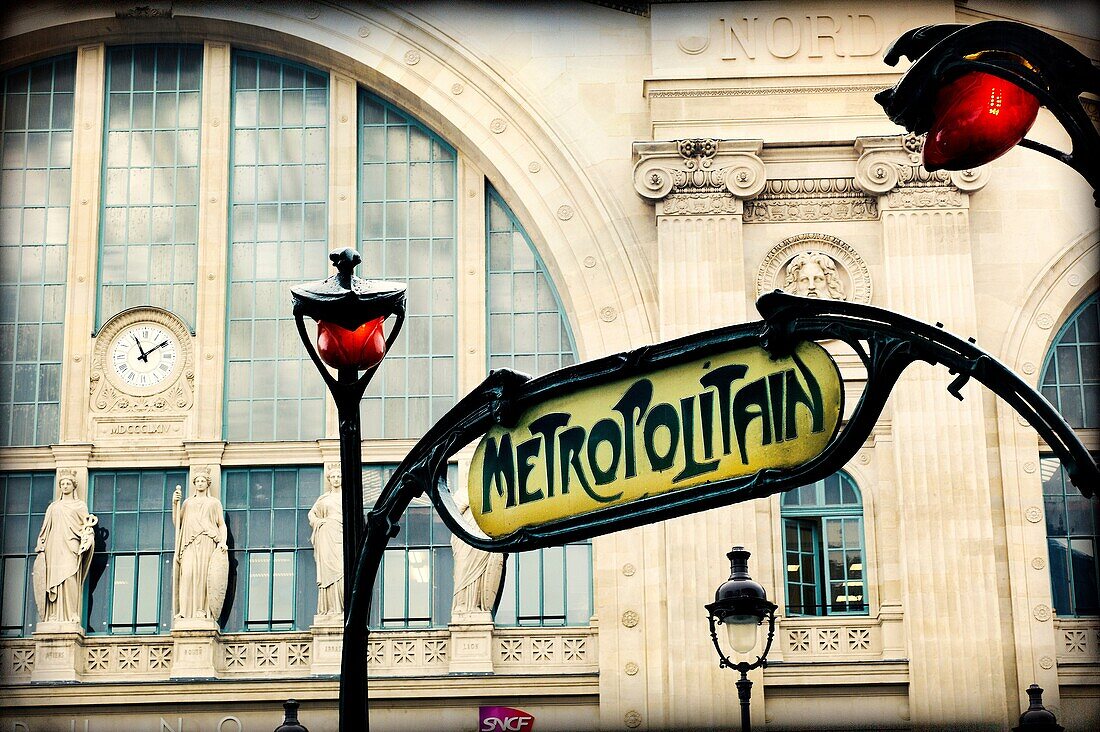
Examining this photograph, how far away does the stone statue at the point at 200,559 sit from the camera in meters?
27.4

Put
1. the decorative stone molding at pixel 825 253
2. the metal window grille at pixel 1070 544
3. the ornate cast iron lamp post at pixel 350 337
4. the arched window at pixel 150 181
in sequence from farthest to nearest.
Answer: the arched window at pixel 150 181 < the decorative stone molding at pixel 825 253 < the metal window grille at pixel 1070 544 < the ornate cast iron lamp post at pixel 350 337

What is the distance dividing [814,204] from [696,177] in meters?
2.00

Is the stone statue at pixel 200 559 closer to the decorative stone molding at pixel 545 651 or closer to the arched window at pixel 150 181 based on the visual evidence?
the arched window at pixel 150 181

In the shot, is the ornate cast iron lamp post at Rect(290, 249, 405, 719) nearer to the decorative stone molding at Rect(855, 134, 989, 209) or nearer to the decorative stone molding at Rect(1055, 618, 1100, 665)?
the decorative stone molding at Rect(855, 134, 989, 209)

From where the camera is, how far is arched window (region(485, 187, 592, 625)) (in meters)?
27.7

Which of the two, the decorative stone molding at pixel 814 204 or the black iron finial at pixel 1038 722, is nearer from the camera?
the black iron finial at pixel 1038 722

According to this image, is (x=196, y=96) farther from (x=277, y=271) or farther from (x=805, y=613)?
(x=805, y=613)

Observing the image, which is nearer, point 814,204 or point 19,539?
point 814,204

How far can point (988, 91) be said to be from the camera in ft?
20.5

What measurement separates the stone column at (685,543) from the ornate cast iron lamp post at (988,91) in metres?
19.6

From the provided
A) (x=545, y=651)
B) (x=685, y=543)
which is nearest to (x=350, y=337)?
(x=685, y=543)

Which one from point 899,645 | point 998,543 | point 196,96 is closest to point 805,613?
point 899,645

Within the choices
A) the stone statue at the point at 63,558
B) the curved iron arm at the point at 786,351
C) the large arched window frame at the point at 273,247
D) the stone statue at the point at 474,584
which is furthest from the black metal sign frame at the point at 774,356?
the stone statue at the point at 63,558

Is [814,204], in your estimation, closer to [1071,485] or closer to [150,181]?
[1071,485]
